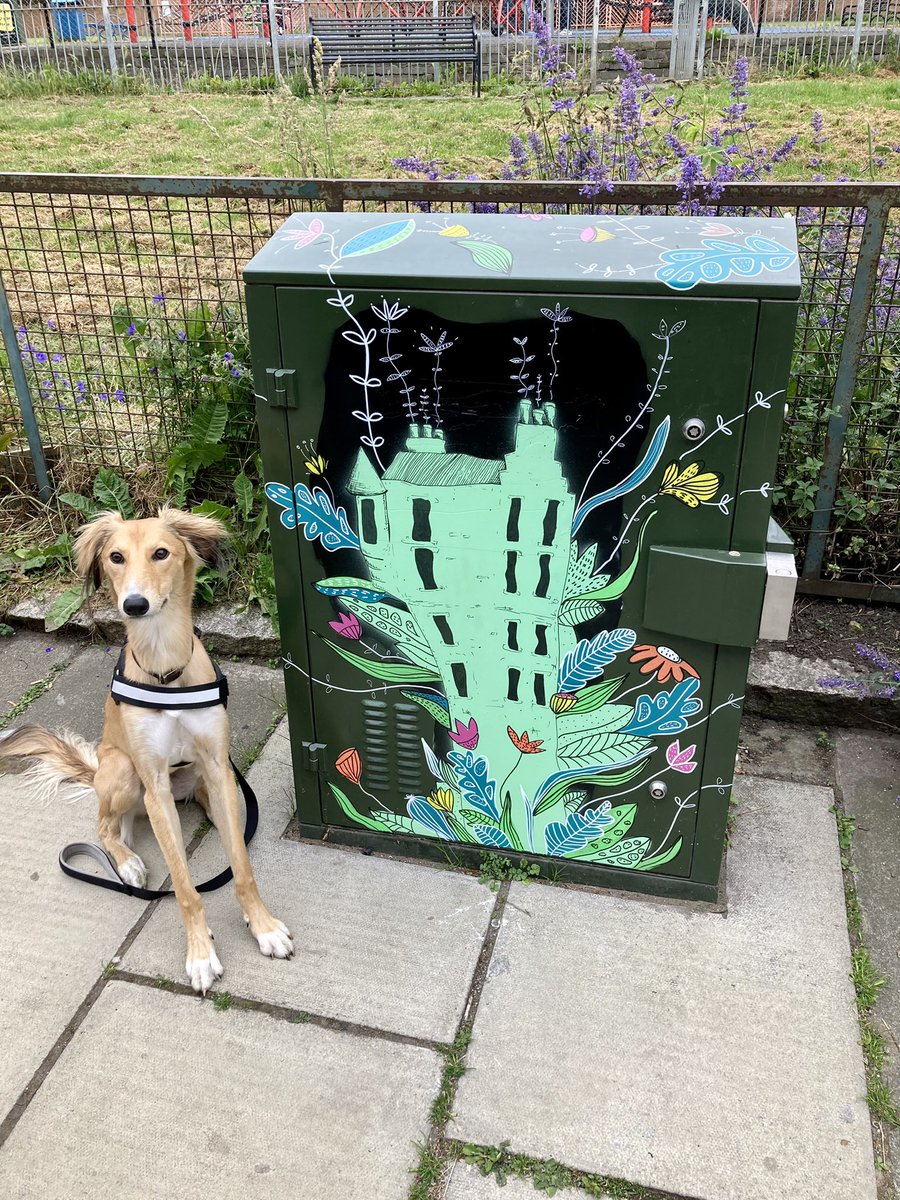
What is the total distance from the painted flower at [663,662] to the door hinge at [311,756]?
1046mm

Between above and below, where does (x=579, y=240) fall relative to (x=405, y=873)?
above

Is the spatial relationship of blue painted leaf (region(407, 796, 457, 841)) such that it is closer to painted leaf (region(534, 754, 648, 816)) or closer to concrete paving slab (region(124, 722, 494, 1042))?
concrete paving slab (region(124, 722, 494, 1042))

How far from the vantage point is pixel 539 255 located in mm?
2381

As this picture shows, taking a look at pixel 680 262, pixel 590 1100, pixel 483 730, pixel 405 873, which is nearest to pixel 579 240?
pixel 680 262

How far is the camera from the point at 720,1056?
2453mm

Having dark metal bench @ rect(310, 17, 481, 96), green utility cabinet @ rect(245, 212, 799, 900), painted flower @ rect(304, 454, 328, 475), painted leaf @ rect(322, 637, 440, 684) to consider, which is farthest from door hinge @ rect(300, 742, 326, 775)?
dark metal bench @ rect(310, 17, 481, 96)

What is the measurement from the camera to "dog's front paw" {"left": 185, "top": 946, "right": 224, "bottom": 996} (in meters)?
2.65

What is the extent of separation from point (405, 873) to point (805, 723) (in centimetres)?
171

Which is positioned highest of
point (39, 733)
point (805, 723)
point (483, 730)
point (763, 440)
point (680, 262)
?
point (680, 262)

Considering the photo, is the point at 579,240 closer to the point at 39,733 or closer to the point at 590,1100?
the point at 590,1100

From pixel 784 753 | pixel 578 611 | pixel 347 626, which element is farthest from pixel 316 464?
pixel 784 753

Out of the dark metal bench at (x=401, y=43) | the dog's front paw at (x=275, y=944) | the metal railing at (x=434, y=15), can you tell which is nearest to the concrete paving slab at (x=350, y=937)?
the dog's front paw at (x=275, y=944)

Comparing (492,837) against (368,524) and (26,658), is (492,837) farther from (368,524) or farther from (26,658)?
(26,658)

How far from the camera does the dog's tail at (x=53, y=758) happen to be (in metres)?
3.35
